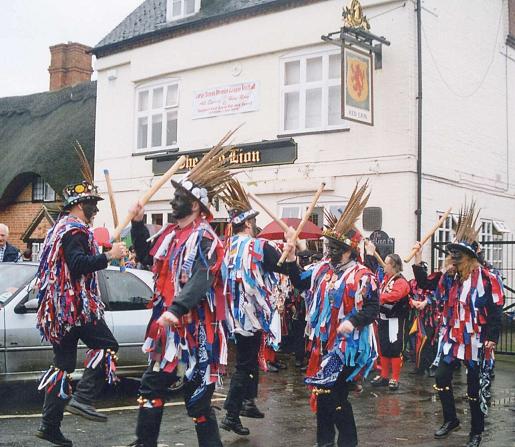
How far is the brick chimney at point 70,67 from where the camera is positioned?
28.5 metres

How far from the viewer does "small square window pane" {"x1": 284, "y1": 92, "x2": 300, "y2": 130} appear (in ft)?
53.2

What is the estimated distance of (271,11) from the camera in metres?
16.4

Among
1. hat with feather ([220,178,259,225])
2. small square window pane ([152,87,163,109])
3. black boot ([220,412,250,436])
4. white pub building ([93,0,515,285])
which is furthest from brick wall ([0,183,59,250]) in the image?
black boot ([220,412,250,436])

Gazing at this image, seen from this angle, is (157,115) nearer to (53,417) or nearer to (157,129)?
(157,129)

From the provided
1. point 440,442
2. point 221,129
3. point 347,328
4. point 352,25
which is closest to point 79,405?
point 347,328

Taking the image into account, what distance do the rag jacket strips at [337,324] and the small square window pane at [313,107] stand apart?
9.94m

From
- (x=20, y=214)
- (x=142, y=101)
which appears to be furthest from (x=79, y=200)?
(x=20, y=214)

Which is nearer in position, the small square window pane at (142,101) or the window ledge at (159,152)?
the window ledge at (159,152)

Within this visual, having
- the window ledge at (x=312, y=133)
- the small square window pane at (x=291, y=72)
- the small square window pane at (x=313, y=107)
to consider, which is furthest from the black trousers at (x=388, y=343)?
the small square window pane at (x=291, y=72)

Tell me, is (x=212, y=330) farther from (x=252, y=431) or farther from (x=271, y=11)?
(x=271, y=11)

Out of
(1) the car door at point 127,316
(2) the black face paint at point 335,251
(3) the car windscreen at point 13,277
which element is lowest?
(1) the car door at point 127,316

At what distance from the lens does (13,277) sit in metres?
8.12

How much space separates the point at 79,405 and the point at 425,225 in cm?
960

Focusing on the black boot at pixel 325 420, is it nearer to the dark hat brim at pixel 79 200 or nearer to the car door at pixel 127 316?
the dark hat brim at pixel 79 200
